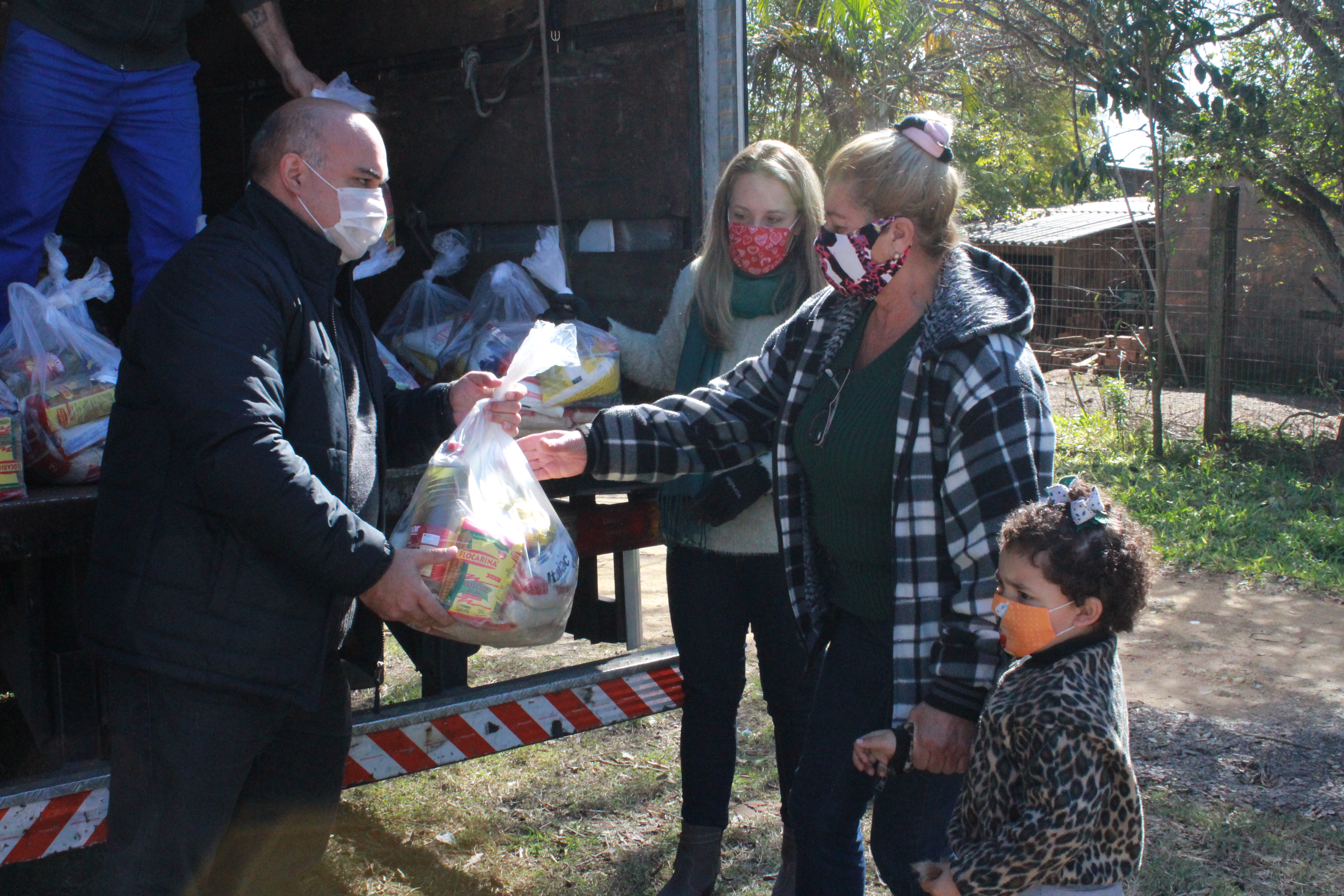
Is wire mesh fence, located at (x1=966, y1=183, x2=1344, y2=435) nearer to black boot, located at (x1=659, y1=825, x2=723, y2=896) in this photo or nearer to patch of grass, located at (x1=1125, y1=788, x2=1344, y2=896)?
patch of grass, located at (x1=1125, y1=788, x2=1344, y2=896)

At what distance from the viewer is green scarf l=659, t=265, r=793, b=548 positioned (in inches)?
105

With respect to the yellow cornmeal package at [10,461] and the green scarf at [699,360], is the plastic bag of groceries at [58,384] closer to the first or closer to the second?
the yellow cornmeal package at [10,461]

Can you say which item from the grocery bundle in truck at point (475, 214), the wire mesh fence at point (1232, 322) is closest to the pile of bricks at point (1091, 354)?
the wire mesh fence at point (1232, 322)

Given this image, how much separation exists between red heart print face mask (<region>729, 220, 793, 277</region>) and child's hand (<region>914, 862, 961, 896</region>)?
1396 mm

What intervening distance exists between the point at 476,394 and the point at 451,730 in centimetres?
73

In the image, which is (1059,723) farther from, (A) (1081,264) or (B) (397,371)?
(A) (1081,264)

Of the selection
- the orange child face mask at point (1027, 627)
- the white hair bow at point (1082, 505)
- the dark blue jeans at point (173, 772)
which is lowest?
the dark blue jeans at point (173, 772)

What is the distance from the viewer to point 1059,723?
169 centimetres

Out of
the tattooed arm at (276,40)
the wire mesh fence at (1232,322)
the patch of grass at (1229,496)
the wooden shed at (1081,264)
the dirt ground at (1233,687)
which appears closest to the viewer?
the tattooed arm at (276,40)

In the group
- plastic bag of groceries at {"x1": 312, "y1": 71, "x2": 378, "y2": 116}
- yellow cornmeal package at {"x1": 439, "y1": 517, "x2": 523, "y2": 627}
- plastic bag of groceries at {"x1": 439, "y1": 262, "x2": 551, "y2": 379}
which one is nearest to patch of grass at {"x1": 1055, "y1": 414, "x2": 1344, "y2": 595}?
plastic bag of groceries at {"x1": 439, "y1": 262, "x2": 551, "y2": 379}

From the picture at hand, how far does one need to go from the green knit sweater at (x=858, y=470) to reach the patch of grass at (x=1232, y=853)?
1.38 meters

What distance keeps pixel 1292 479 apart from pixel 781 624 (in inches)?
223

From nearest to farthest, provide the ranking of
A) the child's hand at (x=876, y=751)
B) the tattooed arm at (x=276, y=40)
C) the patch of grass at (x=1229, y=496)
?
the child's hand at (x=876, y=751) < the tattooed arm at (x=276, y=40) < the patch of grass at (x=1229, y=496)

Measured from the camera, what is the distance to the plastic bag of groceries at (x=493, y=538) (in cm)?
203
